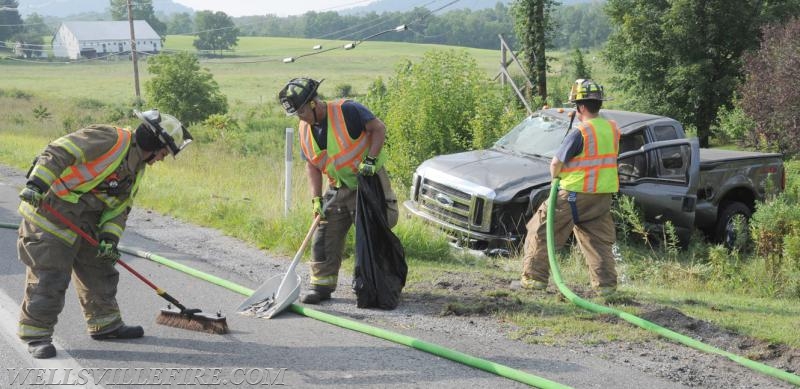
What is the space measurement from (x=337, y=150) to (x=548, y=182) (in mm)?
3533

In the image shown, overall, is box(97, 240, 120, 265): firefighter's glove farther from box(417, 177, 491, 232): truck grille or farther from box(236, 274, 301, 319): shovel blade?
box(417, 177, 491, 232): truck grille

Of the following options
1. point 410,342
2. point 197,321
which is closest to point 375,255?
point 410,342

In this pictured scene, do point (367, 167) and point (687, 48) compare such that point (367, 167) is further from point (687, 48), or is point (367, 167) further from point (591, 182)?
point (687, 48)

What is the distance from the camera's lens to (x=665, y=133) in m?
10.2

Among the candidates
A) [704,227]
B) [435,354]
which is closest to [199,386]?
[435,354]

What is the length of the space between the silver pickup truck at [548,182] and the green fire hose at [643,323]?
2.10 m

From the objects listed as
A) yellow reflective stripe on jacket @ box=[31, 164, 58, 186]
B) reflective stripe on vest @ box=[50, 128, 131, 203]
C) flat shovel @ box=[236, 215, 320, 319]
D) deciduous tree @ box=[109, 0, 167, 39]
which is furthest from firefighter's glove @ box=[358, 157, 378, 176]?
deciduous tree @ box=[109, 0, 167, 39]

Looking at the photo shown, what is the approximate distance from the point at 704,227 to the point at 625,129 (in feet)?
6.34

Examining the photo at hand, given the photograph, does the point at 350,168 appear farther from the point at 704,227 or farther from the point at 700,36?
the point at 700,36

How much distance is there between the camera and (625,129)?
996 cm

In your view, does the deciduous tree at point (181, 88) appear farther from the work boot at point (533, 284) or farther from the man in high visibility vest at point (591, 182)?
the man in high visibility vest at point (591, 182)

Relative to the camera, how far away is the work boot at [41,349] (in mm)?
4965

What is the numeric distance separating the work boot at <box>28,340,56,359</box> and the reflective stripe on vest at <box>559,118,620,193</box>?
4.20 meters

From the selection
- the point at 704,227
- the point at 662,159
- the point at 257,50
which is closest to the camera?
the point at 662,159
